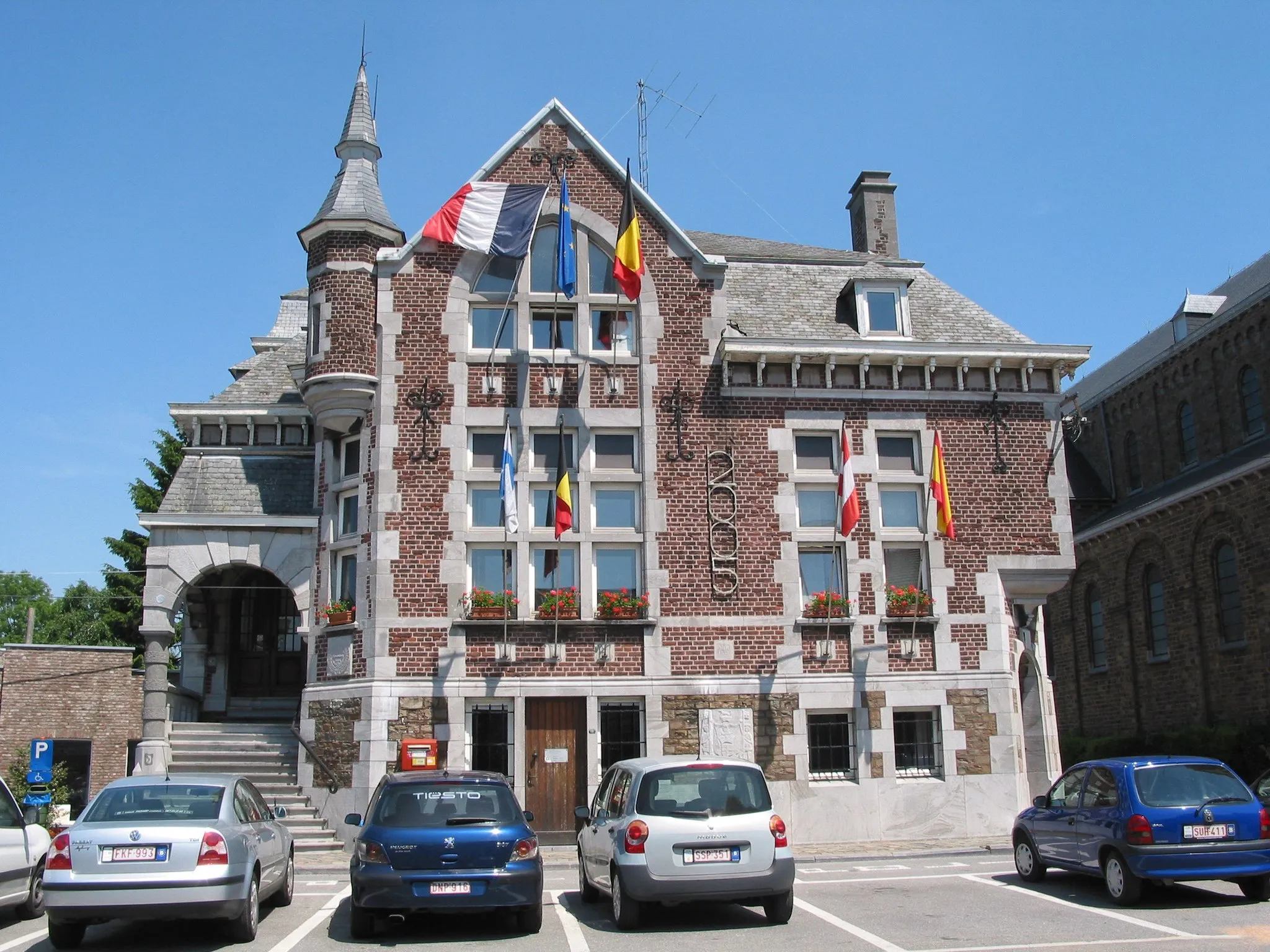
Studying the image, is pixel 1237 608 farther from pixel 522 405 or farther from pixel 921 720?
pixel 522 405

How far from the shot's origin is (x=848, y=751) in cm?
2244

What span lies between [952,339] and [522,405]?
899 cm

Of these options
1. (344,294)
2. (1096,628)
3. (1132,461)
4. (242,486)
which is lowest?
(1096,628)

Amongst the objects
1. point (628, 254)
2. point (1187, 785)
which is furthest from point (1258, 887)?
point (628, 254)

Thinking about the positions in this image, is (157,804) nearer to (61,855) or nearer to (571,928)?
(61,855)

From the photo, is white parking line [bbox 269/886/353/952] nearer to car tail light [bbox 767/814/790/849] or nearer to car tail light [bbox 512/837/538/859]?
car tail light [bbox 512/837/538/859]

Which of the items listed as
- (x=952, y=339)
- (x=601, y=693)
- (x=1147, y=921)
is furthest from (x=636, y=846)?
(x=952, y=339)

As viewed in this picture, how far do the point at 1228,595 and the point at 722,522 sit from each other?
19.1m

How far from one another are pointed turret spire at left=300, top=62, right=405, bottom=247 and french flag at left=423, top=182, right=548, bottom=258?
1553mm

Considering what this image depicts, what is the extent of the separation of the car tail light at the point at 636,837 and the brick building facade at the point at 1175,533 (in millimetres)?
18995

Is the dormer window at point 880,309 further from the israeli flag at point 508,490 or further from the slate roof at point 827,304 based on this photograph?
the israeli flag at point 508,490

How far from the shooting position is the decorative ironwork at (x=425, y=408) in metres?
22.5

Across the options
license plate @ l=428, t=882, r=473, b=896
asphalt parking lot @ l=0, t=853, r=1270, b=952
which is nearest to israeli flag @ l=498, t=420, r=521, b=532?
asphalt parking lot @ l=0, t=853, r=1270, b=952

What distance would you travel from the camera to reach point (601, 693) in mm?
21875
